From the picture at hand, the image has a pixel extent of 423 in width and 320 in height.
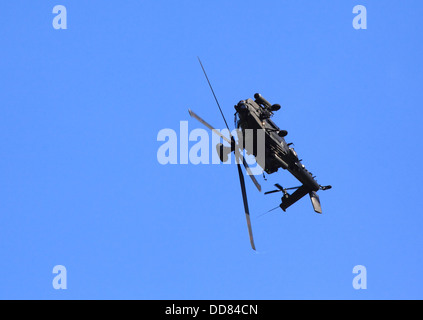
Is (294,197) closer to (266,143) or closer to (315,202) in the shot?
(315,202)

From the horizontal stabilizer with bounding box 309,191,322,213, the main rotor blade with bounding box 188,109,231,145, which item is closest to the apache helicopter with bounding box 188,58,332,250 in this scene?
the main rotor blade with bounding box 188,109,231,145

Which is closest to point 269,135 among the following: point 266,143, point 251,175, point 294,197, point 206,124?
point 266,143

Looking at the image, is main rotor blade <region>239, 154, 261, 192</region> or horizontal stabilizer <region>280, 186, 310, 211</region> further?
horizontal stabilizer <region>280, 186, 310, 211</region>

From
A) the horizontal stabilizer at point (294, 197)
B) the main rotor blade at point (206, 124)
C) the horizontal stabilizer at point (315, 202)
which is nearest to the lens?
the main rotor blade at point (206, 124)

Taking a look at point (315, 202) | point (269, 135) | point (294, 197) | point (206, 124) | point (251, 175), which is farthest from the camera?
point (315, 202)

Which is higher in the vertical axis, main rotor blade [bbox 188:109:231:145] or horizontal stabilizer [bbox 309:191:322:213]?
main rotor blade [bbox 188:109:231:145]

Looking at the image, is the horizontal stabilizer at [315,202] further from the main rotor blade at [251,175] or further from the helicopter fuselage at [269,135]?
the main rotor blade at [251,175]

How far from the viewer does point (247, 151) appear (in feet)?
147

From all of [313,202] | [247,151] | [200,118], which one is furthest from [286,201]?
[200,118]

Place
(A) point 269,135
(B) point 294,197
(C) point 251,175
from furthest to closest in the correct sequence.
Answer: (B) point 294,197 → (A) point 269,135 → (C) point 251,175

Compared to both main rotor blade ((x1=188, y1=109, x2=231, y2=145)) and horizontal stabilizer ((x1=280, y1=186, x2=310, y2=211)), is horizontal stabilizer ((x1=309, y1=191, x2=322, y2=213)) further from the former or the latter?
main rotor blade ((x1=188, y1=109, x2=231, y2=145))

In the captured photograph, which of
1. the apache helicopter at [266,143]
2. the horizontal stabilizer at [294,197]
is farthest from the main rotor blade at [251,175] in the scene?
the horizontal stabilizer at [294,197]

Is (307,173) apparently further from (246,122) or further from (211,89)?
(211,89)
